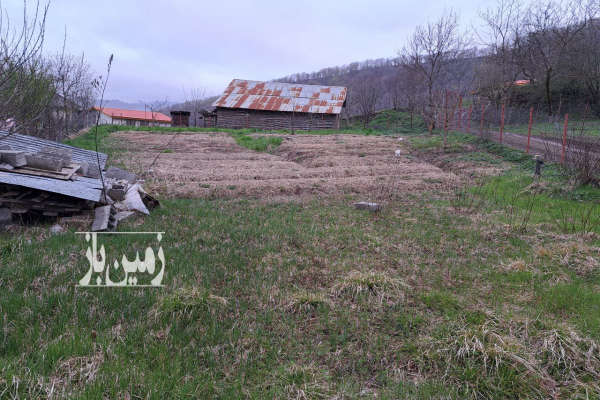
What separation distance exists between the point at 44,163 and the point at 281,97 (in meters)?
29.7

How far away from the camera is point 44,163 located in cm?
671

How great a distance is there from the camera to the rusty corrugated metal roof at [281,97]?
32709 millimetres

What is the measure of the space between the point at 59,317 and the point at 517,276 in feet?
16.4

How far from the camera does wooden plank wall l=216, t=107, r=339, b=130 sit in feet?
107

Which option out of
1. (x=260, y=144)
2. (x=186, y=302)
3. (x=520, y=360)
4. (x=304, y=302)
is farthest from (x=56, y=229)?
(x=260, y=144)

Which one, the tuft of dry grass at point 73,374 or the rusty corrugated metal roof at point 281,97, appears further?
the rusty corrugated metal roof at point 281,97

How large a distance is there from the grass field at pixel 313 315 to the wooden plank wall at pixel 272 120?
2724 centimetres

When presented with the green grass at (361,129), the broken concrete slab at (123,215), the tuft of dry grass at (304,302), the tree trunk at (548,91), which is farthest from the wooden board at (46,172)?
the tree trunk at (548,91)

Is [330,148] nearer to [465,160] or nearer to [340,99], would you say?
[465,160]

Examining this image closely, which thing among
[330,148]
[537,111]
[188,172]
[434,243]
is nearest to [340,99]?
[537,111]

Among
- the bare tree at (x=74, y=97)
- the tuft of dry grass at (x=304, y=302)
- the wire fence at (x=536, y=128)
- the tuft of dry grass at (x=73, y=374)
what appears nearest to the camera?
the tuft of dry grass at (x=73, y=374)

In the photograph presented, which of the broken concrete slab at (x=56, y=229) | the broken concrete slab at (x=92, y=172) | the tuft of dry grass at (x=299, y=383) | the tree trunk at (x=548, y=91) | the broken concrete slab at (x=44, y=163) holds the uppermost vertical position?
the tree trunk at (x=548, y=91)

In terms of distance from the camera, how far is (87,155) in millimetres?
10266

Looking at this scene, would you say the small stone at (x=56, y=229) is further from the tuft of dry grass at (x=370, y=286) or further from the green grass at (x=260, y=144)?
the green grass at (x=260, y=144)
